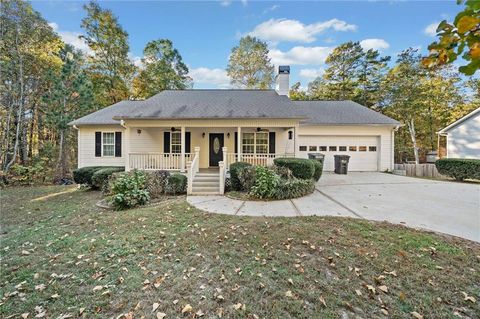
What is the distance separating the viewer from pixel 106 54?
2061cm

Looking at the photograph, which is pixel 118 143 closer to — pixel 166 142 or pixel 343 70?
pixel 166 142

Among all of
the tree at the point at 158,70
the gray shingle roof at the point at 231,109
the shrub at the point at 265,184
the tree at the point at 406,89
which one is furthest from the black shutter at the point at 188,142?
the tree at the point at 406,89

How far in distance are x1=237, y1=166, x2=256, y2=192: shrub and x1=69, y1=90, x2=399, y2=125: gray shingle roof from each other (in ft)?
8.86

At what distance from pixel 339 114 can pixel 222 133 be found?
323 inches

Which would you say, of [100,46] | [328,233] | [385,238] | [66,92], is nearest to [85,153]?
[66,92]

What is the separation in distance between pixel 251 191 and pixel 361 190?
454 centimetres

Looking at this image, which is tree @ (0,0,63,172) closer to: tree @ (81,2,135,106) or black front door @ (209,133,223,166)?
tree @ (81,2,135,106)

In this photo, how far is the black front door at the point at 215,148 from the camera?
42.1ft

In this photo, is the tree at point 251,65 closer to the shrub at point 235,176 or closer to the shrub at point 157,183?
the shrub at point 235,176

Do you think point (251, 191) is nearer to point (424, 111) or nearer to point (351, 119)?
point (351, 119)

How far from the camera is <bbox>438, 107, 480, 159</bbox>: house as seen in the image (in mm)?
14492

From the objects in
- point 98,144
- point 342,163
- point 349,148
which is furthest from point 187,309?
point 349,148

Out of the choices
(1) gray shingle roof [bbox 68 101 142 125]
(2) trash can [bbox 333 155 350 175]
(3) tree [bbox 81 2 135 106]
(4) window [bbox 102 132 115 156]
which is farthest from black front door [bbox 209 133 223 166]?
(3) tree [bbox 81 2 135 106]

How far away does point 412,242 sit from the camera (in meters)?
4.14
